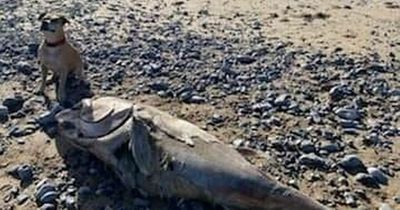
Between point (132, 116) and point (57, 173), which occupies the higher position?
point (132, 116)

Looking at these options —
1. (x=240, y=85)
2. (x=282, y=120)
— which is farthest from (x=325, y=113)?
(x=240, y=85)

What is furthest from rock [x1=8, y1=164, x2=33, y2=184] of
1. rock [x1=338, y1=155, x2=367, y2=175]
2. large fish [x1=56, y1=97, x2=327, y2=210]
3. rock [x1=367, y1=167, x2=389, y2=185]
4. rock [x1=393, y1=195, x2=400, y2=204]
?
rock [x1=393, y1=195, x2=400, y2=204]

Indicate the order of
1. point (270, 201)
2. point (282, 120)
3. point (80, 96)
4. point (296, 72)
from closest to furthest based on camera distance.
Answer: point (270, 201)
point (282, 120)
point (80, 96)
point (296, 72)

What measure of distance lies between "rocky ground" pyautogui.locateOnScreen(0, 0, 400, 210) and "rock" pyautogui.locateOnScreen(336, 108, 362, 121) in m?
0.02

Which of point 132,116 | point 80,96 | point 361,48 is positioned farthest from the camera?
point 361,48

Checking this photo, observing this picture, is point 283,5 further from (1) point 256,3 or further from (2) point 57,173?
(2) point 57,173

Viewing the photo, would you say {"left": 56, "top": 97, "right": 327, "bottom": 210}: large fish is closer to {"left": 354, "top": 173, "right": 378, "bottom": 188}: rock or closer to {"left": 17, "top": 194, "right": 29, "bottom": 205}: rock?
{"left": 17, "top": 194, "right": 29, "bottom": 205}: rock

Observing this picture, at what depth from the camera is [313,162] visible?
7.38 metres

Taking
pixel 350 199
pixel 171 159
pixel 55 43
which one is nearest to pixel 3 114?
pixel 55 43

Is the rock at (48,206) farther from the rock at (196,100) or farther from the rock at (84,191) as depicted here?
the rock at (196,100)

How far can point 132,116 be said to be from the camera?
701cm

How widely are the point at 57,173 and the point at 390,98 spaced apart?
4330 mm

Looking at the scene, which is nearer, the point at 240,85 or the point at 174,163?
the point at 174,163

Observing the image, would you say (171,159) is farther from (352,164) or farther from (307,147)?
(352,164)
